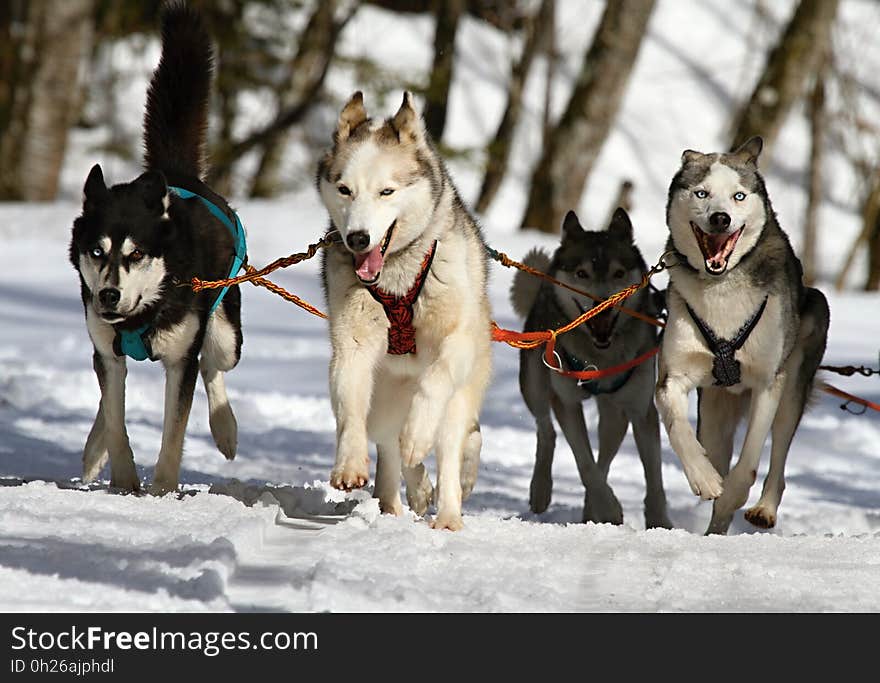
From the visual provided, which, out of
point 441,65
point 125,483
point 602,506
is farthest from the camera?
point 441,65

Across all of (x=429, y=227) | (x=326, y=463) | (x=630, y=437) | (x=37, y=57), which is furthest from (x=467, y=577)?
(x=37, y=57)

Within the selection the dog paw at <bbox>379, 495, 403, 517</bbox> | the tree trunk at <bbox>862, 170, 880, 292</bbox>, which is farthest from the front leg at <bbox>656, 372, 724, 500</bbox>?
the tree trunk at <bbox>862, 170, 880, 292</bbox>

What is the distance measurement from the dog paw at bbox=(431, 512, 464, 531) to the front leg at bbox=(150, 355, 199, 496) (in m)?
1.17

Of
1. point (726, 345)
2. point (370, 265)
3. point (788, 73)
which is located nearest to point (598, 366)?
point (726, 345)

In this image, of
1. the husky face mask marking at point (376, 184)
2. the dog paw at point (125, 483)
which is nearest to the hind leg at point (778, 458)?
the husky face mask marking at point (376, 184)

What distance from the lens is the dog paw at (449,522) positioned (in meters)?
4.45

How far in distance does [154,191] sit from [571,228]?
219 centimetres

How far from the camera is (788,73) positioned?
44.8 feet

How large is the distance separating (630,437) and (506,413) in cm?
90

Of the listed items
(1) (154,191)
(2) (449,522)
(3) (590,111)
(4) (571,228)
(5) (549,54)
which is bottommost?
(2) (449,522)

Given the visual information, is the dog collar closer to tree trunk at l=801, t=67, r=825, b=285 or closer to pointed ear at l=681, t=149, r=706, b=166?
pointed ear at l=681, t=149, r=706, b=166

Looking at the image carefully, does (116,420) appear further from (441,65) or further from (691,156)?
(441,65)

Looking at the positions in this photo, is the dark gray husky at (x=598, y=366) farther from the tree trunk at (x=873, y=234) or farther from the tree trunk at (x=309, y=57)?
the tree trunk at (x=309, y=57)

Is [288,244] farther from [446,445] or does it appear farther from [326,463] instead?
[446,445]
